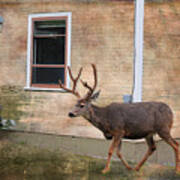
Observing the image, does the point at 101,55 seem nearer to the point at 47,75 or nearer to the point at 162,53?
the point at 162,53

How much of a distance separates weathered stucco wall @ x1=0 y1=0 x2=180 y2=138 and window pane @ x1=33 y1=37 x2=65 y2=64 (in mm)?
349

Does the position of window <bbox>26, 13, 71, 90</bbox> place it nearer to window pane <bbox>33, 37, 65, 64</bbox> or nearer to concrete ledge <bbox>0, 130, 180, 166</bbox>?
window pane <bbox>33, 37, 65, 64</bbox>

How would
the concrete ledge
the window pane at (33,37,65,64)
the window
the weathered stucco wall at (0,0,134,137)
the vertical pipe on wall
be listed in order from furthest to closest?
the window pane at (33,37,65,64)
the window
the weathered stucco wall at (0,0,134,137)
the vertical pipe on wall
the concrete ledge

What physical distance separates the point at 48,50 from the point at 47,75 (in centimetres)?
71

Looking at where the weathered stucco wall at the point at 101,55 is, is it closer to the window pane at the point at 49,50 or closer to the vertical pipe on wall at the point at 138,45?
the vertical pipe on wall at the point at 138,45

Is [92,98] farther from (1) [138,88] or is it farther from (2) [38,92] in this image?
(2) [38,92]

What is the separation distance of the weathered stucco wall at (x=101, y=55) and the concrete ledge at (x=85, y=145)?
20cm

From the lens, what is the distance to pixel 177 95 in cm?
970

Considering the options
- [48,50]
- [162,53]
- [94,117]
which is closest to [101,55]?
[162,53]

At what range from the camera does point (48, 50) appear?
1062 centimetres

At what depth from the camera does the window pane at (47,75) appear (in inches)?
413

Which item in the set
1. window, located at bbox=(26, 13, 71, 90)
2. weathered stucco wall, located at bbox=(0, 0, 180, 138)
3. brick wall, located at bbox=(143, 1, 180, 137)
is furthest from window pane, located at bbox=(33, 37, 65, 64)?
brick wall, located at bbox=(143, 1, 180, 137)

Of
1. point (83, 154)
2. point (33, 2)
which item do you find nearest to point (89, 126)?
point (83, 154)

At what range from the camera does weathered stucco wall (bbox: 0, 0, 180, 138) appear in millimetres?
9523
